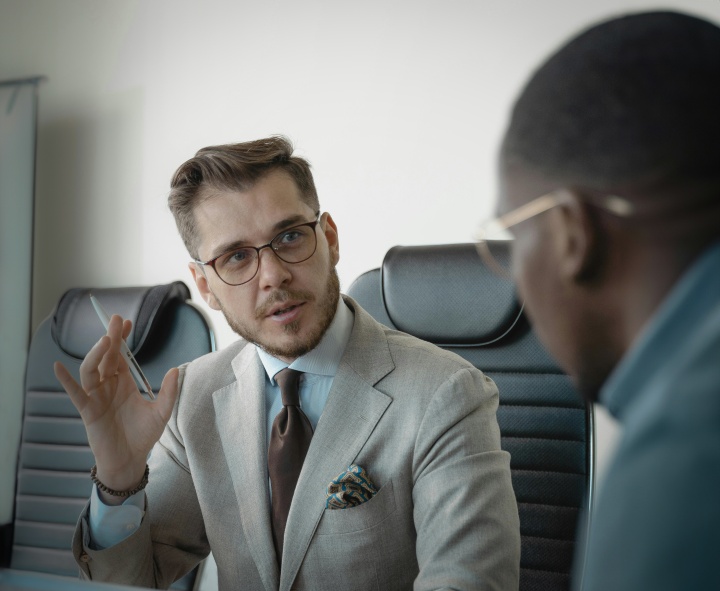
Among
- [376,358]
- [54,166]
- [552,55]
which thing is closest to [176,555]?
[376,358]

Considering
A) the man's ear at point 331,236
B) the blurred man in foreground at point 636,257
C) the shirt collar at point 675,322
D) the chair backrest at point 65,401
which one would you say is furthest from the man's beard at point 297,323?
the shirt collar at point 675,322

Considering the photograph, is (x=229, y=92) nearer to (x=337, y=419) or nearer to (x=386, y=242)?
(x=386, y=242)

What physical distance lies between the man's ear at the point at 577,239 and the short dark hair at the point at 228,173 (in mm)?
939

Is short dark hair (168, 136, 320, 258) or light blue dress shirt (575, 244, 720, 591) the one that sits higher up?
short dark hair (168, 136, 320, 258)

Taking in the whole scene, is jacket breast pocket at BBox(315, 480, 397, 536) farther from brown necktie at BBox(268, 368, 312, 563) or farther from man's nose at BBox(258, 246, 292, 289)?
man's nose at BBox(258, 246, 292, 289)

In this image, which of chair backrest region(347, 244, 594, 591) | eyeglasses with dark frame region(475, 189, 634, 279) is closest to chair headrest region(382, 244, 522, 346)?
chair backrest region(347, 244, 594, 591)

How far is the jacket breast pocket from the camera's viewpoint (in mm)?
1325

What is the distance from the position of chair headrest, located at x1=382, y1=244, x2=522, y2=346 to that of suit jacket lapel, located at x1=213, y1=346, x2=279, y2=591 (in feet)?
1.22

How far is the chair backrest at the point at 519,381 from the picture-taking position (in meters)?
1.65

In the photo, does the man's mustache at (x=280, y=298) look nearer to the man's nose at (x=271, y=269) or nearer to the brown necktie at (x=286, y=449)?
the man's nose at (x=271, y=269)

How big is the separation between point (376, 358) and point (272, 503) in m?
0.32

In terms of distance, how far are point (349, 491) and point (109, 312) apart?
3.70ft

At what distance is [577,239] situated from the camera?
627 mm

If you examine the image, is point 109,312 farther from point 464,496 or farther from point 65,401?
point 464,496
